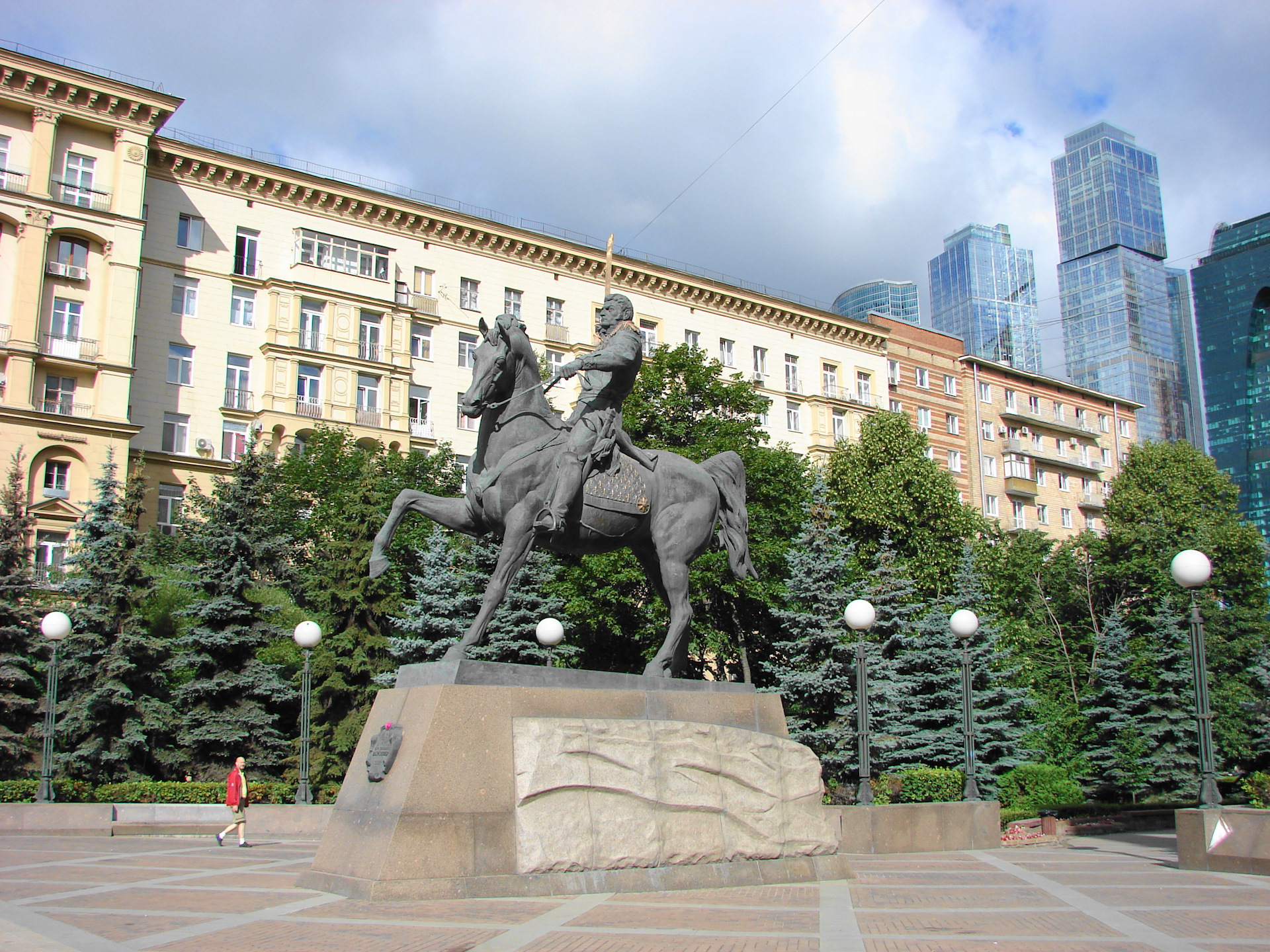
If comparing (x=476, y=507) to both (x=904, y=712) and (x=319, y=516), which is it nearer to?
(x=904, y=712)

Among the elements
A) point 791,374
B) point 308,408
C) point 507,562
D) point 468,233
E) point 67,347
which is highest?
point 468,233

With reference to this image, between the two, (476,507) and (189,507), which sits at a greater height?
(189,507)

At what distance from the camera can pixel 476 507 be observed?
11.1 metres

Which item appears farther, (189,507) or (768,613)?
(189,507)

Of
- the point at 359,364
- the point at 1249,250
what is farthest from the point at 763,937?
the point at 1249,250

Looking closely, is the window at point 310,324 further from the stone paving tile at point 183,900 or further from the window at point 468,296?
the stone paving tile at point 183,900

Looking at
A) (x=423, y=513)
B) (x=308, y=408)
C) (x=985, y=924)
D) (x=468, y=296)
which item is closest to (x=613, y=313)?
(x=423, y=513)

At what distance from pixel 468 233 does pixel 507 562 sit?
41.6 metres

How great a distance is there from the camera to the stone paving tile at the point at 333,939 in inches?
269

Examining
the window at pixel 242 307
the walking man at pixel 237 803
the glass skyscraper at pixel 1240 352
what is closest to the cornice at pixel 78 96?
the window at pixel 242 307

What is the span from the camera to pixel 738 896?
9.74 metres

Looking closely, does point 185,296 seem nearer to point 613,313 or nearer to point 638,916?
point 613,313

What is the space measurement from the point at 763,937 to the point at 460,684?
373cm

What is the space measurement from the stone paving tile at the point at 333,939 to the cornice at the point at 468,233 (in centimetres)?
4208
